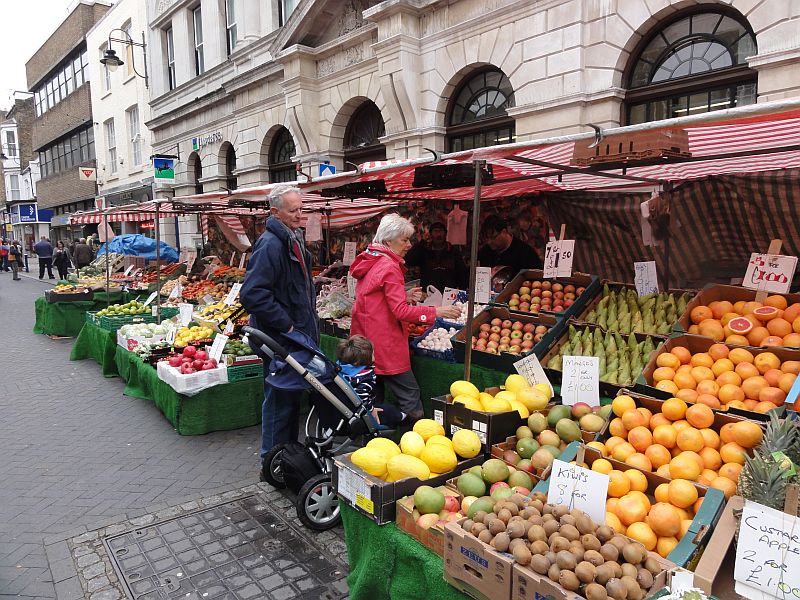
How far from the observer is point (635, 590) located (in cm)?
159

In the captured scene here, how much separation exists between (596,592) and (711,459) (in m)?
1.17

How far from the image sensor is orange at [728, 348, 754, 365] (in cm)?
320

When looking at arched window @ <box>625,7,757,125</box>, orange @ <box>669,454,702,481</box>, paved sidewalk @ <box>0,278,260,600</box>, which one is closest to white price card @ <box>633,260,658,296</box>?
orange @ <box>669,454,702,481</box>

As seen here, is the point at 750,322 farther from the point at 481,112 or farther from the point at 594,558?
the point at 481,112

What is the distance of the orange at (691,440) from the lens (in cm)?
241

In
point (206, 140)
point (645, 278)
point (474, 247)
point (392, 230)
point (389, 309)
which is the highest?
point (206, 140)

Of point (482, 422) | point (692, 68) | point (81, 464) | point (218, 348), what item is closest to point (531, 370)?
point (482, 422)

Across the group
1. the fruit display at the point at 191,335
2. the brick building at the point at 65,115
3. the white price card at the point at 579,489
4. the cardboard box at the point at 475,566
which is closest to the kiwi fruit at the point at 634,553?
the white price card at the point at 579,489

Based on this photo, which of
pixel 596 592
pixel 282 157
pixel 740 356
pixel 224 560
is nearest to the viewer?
pixel 596 592

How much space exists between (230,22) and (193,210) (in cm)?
959

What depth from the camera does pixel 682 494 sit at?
206cm

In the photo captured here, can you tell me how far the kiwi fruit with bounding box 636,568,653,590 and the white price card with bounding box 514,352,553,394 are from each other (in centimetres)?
210

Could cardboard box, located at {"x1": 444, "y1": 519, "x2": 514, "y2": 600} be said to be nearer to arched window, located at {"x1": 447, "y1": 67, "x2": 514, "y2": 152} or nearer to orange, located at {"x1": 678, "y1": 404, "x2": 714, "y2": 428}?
orange, located at {"x1": 678, "y1": 404, "x2": 714, "y2": 428}

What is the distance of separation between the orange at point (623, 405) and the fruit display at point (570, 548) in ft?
3.15
